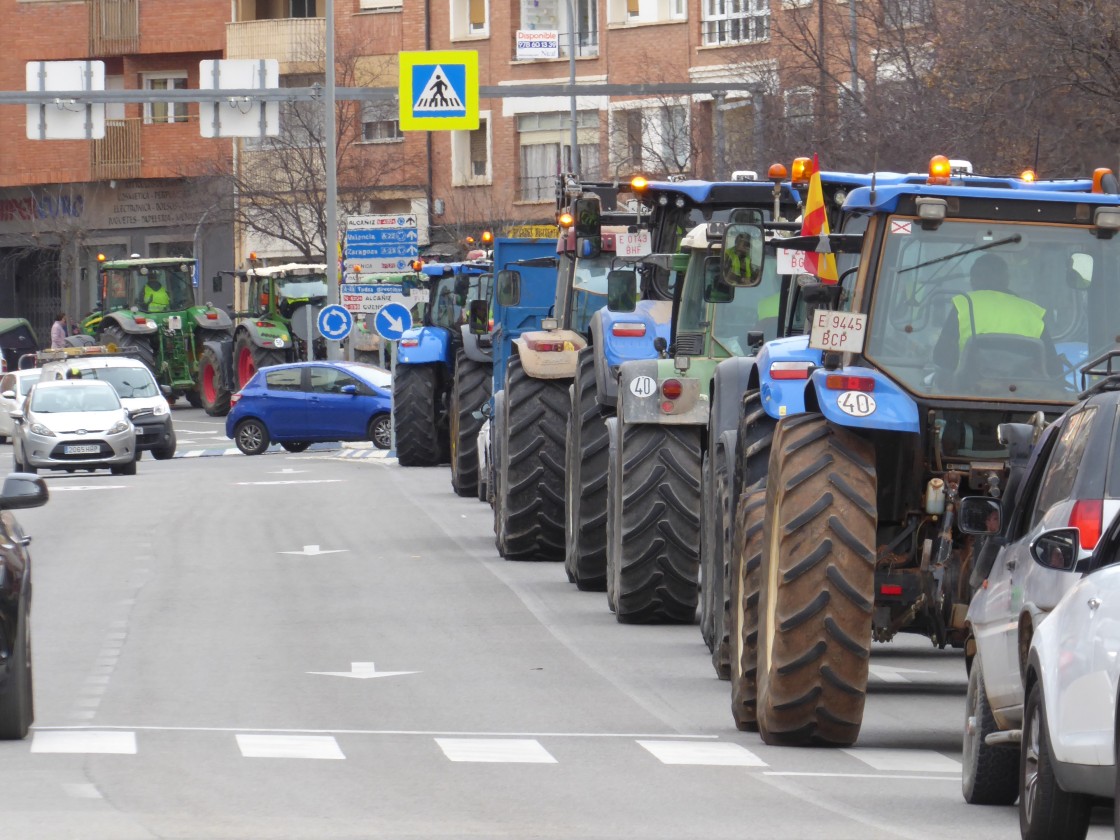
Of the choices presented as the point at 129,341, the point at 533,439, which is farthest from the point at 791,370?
the point at 129,341

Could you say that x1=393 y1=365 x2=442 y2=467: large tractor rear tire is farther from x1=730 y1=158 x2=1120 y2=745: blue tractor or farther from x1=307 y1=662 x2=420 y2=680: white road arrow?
x1=730 y1=158 x2=1120 y2=745: blue tractor

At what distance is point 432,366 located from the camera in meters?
A: 32.1

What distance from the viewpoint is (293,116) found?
60781mm

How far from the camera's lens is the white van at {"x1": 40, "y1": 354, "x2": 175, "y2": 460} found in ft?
133

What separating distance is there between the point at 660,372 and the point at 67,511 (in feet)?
45.5

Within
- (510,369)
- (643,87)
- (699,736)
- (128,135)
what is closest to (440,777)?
(699,736)

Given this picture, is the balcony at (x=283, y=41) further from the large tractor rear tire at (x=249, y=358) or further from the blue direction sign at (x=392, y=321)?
the blue direction sign at (x=392, y=321)

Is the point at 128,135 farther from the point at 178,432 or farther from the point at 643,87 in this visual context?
the point at 643,87

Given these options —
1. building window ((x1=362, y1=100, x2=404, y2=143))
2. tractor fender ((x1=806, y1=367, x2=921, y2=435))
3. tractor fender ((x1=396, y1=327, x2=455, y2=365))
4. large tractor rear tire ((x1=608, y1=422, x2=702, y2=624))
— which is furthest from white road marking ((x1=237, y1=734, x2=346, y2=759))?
building window ((x1=362, y1=100, x2=404, y2=143))

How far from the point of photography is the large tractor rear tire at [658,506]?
595 inches

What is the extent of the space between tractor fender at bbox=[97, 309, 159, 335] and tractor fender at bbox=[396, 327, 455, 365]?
23782mm

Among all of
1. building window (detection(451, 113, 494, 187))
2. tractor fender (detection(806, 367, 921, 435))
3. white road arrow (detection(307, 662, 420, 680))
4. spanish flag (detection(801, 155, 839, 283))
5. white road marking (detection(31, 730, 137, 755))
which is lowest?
white road arrow (detection(307, 662, 420, 680))

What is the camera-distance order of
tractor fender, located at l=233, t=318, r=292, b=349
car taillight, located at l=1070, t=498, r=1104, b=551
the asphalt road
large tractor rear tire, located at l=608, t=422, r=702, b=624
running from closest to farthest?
1. car taillight, located at l=1070, t=498, r=1104, b=551
2. the asphalt road
3. large tractor rear tire, located at l=608, t=422, r=702, b=624
4. tractor fender, located at l=233, t=318, r=292, b=349

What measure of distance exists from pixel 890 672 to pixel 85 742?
4.74 meters
